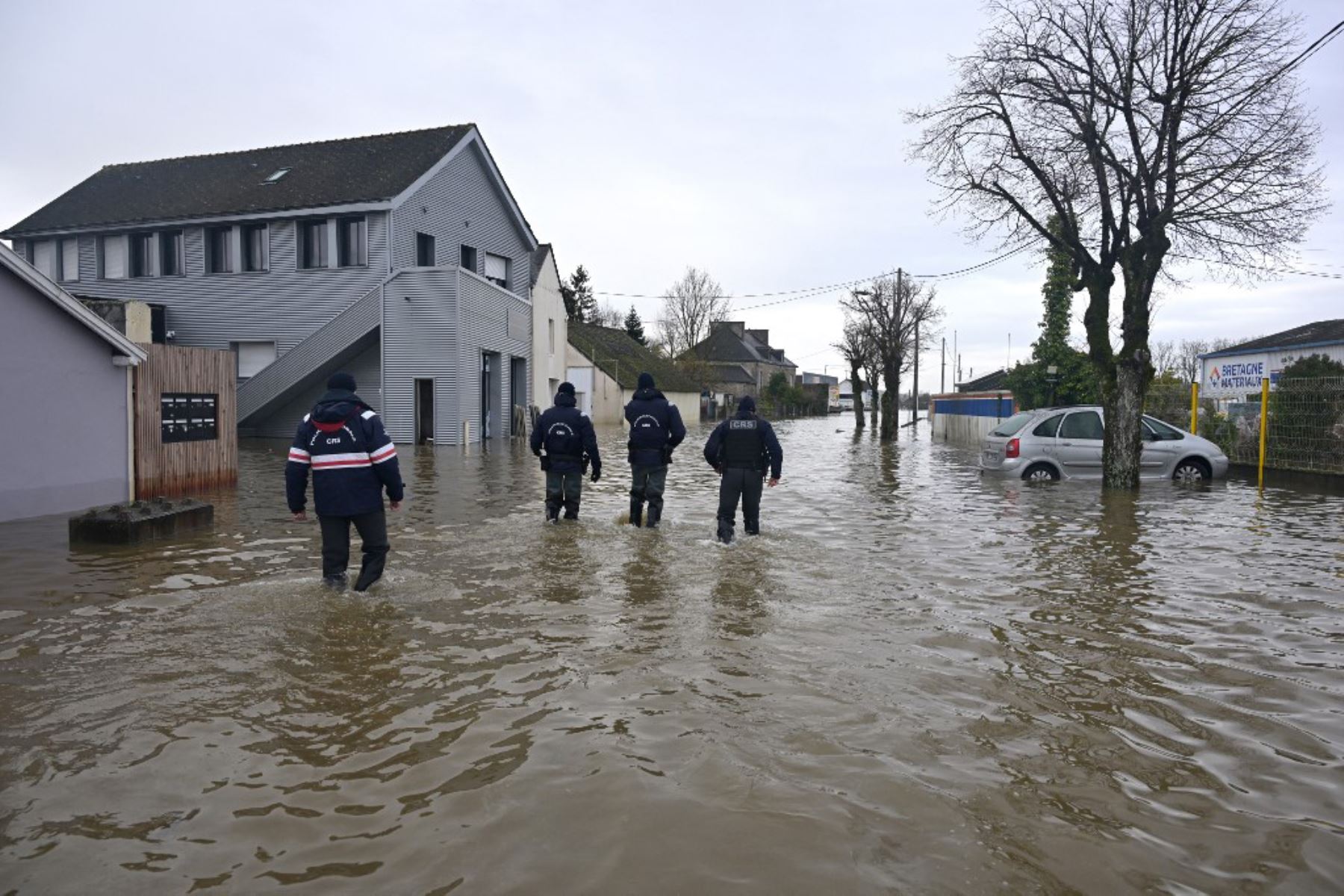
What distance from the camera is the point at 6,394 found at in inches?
409

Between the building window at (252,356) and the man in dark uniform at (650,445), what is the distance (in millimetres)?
21969

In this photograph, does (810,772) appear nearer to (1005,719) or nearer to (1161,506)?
(1005,719)

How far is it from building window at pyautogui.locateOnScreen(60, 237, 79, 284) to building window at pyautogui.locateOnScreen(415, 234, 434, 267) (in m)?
12.3

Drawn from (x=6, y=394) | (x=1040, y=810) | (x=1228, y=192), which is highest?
(x=1228, y=192)

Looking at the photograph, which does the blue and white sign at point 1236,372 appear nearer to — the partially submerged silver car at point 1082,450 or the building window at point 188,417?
the partially submerged silver car at point 1082,450

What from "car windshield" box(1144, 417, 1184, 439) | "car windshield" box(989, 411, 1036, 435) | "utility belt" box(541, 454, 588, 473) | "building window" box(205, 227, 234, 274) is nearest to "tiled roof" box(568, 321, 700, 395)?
"building window" box(205, 227, 234, 274)

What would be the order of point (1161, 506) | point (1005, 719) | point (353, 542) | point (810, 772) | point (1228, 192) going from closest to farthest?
point (810, 772)
point (1005, 719)
point (353, 542)
point (1161, 506)
point (1228, 192)

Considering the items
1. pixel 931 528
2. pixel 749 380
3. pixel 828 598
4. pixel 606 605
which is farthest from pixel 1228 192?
pixel 749 380

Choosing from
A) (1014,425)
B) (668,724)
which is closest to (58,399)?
(668,724)

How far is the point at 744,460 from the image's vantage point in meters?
10.1

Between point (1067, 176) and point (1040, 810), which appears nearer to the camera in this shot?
point (1040, 810)

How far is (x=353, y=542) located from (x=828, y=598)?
208 inches

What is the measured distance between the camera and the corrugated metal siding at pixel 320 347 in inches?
1049

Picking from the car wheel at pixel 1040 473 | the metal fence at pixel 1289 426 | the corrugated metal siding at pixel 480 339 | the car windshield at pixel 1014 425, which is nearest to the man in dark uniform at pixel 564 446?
the car wheel at pixel 1040 473
